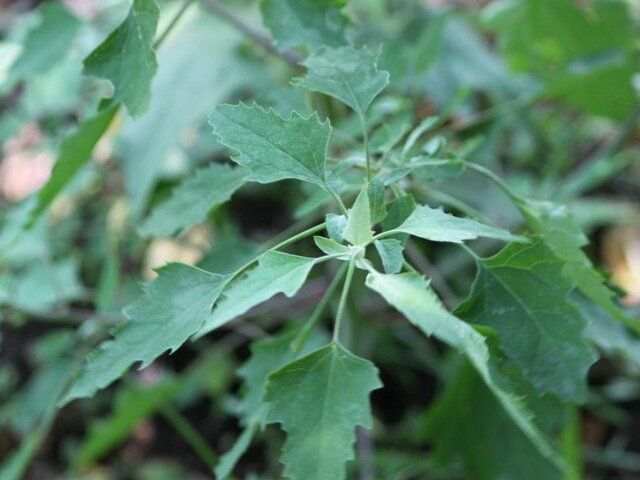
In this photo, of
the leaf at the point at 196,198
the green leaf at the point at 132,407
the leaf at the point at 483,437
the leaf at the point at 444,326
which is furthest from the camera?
the green leaf at the point at 132,407

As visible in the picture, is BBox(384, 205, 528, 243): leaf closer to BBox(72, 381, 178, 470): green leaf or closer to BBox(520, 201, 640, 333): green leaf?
BBox(520, 201, 640, 333): green leaf

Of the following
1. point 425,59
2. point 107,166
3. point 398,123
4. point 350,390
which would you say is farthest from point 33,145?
point 350,390

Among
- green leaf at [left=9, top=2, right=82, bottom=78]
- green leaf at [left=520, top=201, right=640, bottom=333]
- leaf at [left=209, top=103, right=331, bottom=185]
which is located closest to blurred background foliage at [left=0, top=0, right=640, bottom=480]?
green leaf at [left=9, top=2, right=82, bottom=78]

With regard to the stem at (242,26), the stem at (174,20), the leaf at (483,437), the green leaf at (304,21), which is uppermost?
the stem at (174,20)

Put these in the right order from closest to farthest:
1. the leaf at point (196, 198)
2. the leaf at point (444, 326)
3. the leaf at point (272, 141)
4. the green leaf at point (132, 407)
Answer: the leaf at point (444, 326) → the leaf at point (272, 141) → the leaf at point (196, 198) → the green leaf at point (132, 407)

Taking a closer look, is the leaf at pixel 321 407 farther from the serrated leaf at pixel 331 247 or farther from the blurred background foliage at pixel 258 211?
the blurred background foliage at pixel 258 211

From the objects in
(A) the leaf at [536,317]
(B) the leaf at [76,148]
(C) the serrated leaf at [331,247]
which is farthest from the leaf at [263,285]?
(B) the leaf at [76,148]

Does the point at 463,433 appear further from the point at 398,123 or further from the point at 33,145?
the point at 33,145
